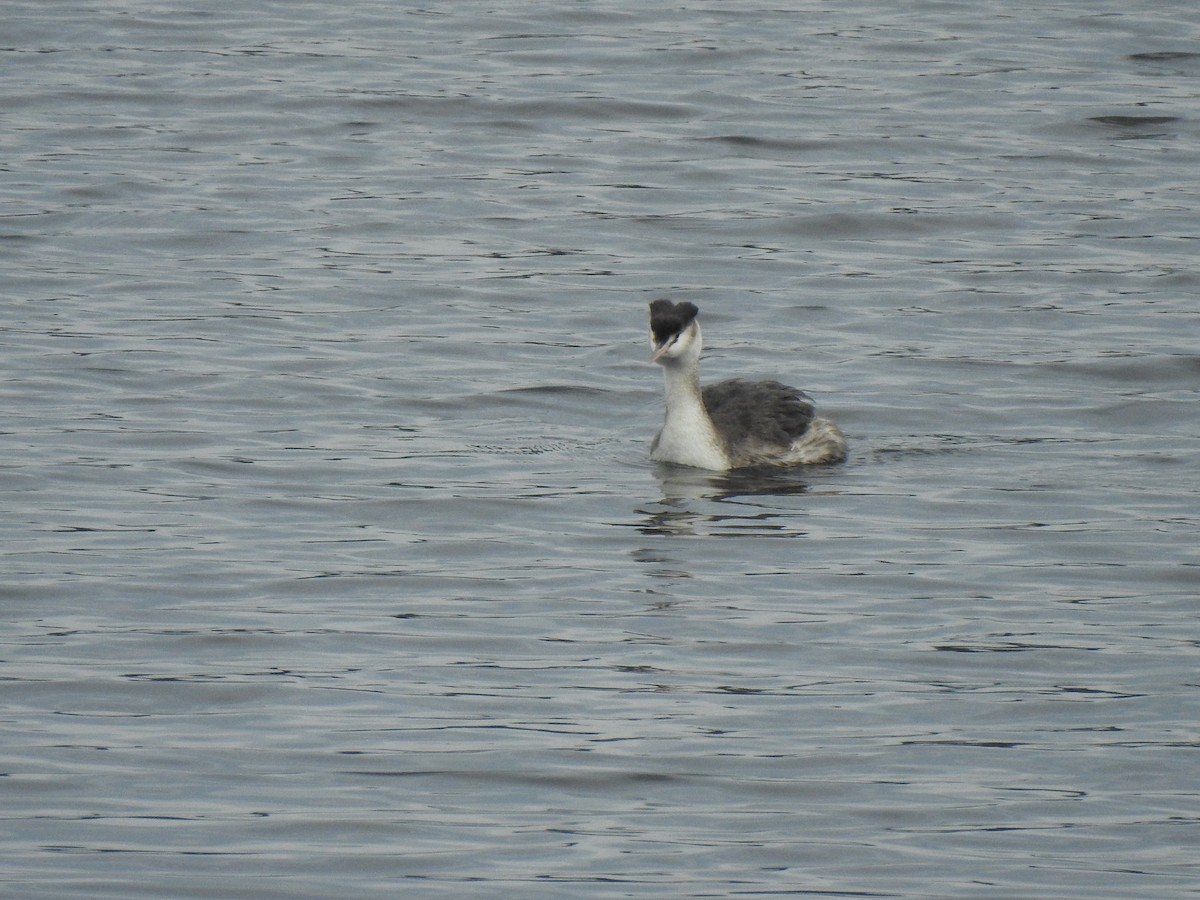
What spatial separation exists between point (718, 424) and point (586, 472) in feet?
3.23

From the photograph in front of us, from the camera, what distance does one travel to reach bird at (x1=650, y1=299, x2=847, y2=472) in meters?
14.4

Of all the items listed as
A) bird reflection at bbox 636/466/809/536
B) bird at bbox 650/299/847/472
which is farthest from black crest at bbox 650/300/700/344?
bird reflection at bbox 636/466/809/536

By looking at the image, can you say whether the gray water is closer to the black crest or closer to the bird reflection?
the bird reflection

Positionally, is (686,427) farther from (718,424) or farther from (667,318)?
(667,318)

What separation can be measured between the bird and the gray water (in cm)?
22

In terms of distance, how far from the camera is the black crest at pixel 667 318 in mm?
14344

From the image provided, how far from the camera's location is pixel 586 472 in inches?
561

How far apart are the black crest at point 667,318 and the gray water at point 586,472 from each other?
0.86m

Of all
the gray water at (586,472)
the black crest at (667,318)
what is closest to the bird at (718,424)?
the black crest at (667,318)

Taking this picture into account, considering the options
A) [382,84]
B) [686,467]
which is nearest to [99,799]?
[686,467]

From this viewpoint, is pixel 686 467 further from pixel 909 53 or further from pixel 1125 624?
pixel 909 53

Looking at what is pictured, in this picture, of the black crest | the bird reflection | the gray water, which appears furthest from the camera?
the black crest

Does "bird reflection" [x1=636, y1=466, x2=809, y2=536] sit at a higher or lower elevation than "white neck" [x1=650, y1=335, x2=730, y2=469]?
lower

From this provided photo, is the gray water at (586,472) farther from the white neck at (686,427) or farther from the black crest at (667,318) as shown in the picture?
the black crest at (667,318)
